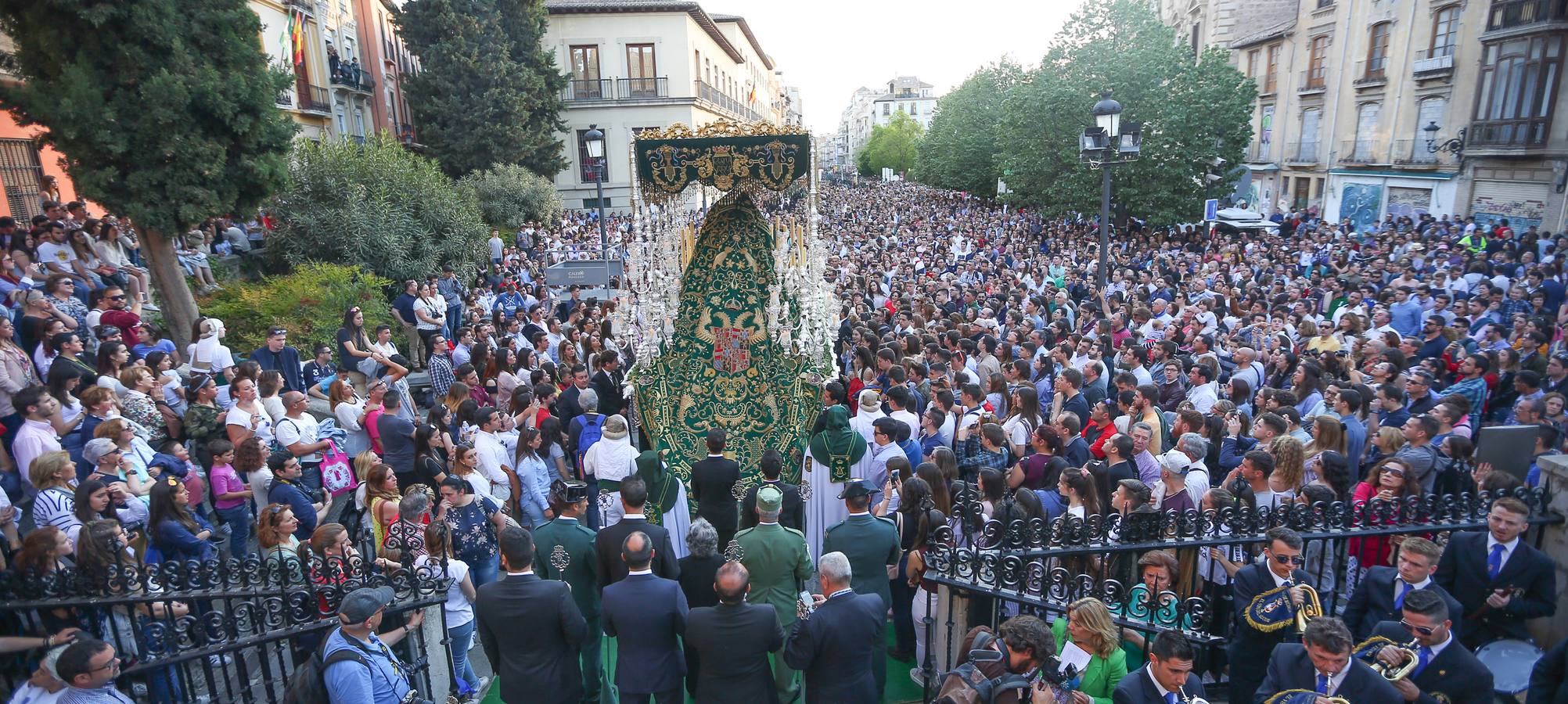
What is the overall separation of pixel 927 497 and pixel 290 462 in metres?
4.04

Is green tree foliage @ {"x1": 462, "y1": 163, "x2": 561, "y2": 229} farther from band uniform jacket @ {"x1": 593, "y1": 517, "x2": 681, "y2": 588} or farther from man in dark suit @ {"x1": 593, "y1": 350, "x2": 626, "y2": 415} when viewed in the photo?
band uniform jacket @ {"x1": 593, "y1": 517, "x2": 681, "y2": 588}

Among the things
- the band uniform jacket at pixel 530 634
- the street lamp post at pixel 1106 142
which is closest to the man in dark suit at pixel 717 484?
the band uniform jacket at pixel 530 634

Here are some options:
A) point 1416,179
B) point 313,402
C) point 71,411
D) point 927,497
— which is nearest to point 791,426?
point 927,497

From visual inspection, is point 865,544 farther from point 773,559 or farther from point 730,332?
point 730,332

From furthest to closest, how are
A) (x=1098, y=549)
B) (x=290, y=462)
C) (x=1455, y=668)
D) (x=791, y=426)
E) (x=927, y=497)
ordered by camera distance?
(x=791, y=426) → (x=290, y=462) → (x=927, y=497) → (x=1098, y=549) → (x=1455, y=668)

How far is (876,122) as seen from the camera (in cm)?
11294

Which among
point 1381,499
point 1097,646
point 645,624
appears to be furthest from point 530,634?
point 1381,499

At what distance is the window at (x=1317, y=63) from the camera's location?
26.2m

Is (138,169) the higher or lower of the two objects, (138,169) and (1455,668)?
the higher

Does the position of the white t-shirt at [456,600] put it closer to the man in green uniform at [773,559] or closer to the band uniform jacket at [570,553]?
the band uniform jacket at [570,553]

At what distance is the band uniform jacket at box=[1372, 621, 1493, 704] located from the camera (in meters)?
3.30

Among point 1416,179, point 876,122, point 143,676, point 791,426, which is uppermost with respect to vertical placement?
point 876,122

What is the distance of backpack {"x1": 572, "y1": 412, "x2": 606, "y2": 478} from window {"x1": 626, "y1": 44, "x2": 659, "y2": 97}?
102 feet

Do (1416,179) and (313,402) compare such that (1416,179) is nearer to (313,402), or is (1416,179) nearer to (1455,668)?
(1455,668)
